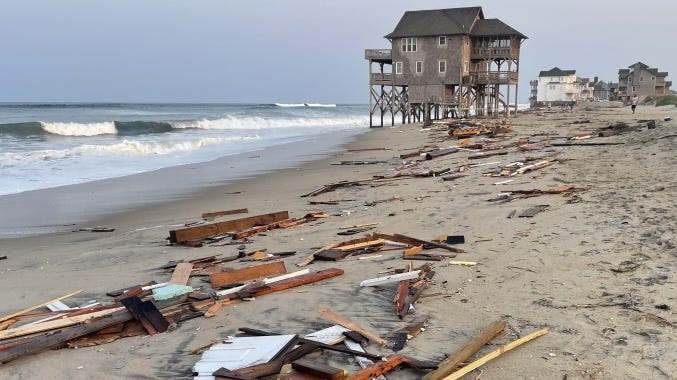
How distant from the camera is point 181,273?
6.41 meters

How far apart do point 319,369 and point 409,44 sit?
44595 mm

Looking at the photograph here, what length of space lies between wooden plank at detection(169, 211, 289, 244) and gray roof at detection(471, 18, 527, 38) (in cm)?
4025

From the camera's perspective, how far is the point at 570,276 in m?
5.52

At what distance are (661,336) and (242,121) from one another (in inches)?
2297

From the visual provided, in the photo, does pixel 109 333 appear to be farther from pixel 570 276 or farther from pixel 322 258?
pixel 570 276

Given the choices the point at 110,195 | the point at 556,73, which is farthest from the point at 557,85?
the point at 110,195

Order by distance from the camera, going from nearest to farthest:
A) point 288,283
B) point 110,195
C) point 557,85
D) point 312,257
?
point 288,283, point 312,257, point 110,195, point 557,85

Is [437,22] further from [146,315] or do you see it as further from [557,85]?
[557,85]

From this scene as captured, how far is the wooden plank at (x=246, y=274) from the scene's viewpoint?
19.8 ft

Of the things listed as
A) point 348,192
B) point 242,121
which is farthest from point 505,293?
point 242,121

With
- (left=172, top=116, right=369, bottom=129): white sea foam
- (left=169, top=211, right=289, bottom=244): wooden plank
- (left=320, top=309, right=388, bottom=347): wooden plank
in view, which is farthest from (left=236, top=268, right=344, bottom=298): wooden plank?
(left=172, top=116, right=369, bottom=129): white sea foam

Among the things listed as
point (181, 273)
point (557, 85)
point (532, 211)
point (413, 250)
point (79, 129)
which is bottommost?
point (181, 273)

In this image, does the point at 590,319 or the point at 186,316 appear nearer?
the point at 590,319

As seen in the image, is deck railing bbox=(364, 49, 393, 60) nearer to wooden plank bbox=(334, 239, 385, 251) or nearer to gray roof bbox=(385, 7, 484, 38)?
gray roof bbox=(385, 7, 484, 38)
